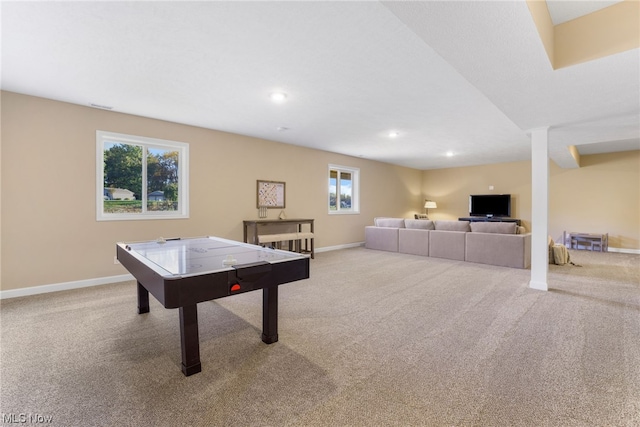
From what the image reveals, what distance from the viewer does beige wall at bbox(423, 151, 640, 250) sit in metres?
6.90

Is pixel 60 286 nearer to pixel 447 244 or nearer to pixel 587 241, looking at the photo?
pixel 447 244

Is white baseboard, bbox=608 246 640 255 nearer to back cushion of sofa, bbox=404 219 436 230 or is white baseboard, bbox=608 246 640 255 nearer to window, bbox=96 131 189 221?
back cushion of sofa, bbox=404 219 436 230

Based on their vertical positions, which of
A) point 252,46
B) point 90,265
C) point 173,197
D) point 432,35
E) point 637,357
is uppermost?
point 252,46

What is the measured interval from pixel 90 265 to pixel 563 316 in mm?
5758

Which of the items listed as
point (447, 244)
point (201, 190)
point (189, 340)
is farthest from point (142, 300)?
point (447, 244)

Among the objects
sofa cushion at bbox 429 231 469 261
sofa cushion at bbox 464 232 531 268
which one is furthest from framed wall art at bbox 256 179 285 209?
sofa cushion at bbox 464 232 531 268

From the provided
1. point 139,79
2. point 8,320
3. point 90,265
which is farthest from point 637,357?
point 90,265

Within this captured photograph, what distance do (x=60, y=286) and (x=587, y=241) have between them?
10.6 m

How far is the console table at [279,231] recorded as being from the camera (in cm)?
544

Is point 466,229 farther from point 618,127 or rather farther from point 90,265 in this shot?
point 90,265

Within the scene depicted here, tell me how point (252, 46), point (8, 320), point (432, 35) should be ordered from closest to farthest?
point (432, 35) → point (252, 46) → point (8, 320)

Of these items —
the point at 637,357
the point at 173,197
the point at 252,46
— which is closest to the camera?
the point at 637,357

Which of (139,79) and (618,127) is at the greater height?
(139,79)

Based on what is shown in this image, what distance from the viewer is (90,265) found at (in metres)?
4.01
